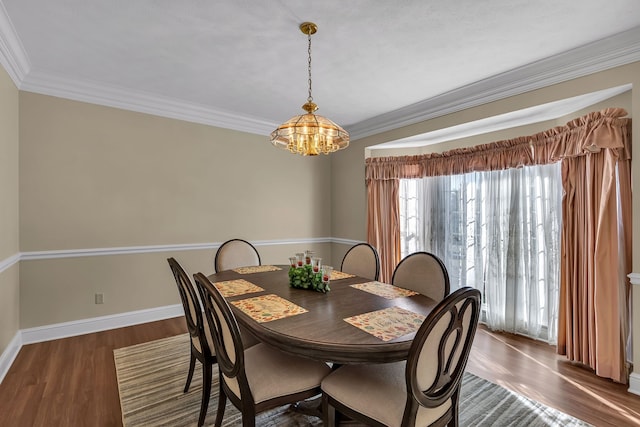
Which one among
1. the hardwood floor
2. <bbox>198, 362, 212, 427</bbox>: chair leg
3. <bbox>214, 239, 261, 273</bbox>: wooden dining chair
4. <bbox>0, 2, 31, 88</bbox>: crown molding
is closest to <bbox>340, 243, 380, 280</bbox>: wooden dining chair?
<bbox>214, 239, 261, 273</bbox>: wooden dining chair

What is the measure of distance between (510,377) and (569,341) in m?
0.69

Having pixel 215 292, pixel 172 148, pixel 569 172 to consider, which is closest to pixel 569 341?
pixel 569 172

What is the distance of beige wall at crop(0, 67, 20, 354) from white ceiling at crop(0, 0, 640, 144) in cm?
29

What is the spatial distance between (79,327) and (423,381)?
11.4 feet

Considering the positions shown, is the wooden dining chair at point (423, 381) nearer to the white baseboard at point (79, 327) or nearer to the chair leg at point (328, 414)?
the chair leg at point (328, 414)

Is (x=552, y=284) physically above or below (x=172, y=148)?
below

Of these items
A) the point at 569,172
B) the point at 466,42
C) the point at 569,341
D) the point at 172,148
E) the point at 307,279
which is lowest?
the point at 569,341

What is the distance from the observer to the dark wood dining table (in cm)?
128

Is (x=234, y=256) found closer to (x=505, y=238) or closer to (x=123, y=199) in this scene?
(x=123, y=199)

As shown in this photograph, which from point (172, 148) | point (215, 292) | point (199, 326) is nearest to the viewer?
point (215, 292)

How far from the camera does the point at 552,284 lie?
2.88 metres

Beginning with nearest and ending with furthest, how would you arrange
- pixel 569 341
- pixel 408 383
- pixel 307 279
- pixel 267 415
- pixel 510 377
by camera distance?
1. pixel 408 383
2. pixel 267 415
3. pixel 307 279
4. pixel 510 377
5. pixel 569 341

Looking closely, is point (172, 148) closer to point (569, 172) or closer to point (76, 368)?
point (76, 368)

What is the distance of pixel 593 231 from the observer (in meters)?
2.42
